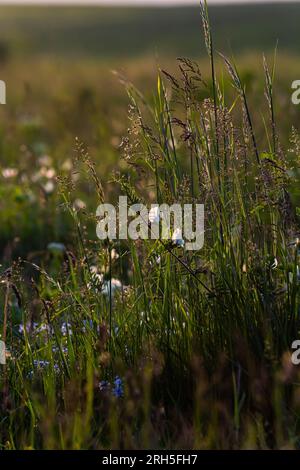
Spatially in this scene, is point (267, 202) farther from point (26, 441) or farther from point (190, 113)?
point (26, 441)

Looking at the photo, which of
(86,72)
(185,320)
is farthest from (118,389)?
(86,72)

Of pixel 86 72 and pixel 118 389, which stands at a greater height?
pixel 86 72

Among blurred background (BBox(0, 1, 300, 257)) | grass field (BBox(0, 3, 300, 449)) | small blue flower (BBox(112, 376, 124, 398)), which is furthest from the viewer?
blurred background (BBox(0, 1, 300, 257))

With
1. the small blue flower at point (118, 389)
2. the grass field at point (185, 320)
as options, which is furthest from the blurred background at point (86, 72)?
the small blue flower at point (118, 389)

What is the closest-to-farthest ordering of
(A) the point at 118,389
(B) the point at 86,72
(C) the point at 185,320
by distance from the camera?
(A) the point at 118,389
(C) the point at 185,320
(B) the point at 86,72

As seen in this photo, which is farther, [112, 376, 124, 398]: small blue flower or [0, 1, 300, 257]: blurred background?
[0, 1, 300, 257]: blurred background

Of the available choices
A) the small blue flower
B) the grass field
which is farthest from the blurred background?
the small blue flower

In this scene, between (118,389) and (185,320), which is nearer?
(118,389)

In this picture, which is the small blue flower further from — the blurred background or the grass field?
the blurred background

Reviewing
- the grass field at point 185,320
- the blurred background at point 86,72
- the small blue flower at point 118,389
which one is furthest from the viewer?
the blurred background at point 86,72

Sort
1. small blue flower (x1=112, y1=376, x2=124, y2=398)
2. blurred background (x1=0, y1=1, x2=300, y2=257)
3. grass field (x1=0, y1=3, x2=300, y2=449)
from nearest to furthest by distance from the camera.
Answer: grass field (x1=0, y1=3, x2=300, y2=449) < small blue flower (x1=112, y1=376, x2=124, y2=398) < blurred background (x1=0, y1=1, x2=300, y2=257)

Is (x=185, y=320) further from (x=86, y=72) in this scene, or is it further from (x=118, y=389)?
(x=86, y=72)

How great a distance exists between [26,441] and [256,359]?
2.27 feet

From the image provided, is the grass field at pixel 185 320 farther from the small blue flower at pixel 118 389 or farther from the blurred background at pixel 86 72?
the blurred background at pixel 86 72
